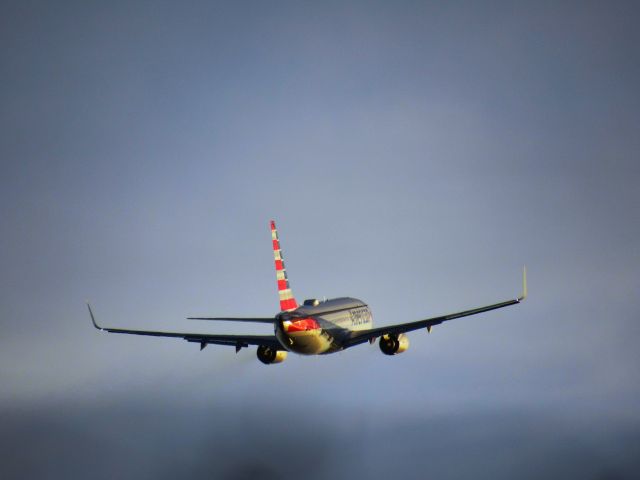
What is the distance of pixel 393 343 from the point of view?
87.7 meters

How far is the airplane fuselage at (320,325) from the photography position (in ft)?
257

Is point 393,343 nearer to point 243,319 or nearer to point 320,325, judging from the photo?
point 320,325

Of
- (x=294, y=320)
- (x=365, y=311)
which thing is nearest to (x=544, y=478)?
(x=365, y=311)

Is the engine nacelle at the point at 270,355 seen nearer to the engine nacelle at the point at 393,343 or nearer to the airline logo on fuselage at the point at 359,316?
the engine nacelle at the point at 393,343

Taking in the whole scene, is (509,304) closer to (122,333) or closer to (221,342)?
(221,342)

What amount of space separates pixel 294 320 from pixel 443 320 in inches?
565

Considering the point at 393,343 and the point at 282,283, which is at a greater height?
the point at 282,283

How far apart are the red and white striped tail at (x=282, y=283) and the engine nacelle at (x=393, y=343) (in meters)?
9.44

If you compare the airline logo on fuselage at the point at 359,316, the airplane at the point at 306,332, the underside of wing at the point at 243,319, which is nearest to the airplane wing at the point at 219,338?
the airplane at the point at 306,332

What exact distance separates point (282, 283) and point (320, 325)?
19.7 feet

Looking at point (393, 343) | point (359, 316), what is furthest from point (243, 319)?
point (359, 316)

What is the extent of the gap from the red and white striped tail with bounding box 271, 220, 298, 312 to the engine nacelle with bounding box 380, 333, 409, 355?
9437 millimetres

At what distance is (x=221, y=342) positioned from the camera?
86188 mm

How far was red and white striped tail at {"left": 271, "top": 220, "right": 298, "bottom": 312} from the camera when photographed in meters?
85.0
